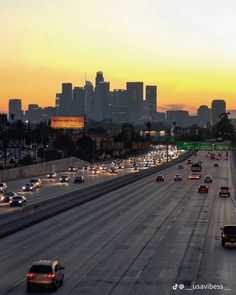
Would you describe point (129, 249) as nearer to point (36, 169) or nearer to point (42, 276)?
point (42, 276)

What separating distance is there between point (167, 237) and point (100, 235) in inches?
162

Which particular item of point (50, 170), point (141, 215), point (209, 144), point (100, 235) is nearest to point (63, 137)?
point (209, 144)

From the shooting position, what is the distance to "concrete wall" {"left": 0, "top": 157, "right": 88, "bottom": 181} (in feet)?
319

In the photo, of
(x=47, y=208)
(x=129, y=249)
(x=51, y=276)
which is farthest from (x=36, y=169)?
(x=51, y=276)

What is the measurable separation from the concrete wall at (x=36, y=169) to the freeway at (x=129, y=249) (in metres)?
36.2

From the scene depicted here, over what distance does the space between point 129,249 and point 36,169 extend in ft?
251

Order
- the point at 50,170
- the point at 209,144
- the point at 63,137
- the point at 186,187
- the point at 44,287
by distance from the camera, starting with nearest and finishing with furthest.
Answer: the point at 44,287, the point at 186,187, the point at 50,170, the point at 209,144, the point at 63,137

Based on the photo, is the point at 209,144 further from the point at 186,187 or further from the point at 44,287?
the point at 44,287

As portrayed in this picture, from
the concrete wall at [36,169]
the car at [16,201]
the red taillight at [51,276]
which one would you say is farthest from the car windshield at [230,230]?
the concrete wall at [36,169]

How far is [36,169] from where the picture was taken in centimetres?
11150

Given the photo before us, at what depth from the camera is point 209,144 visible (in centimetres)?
16662

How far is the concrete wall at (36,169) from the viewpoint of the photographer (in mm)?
97269

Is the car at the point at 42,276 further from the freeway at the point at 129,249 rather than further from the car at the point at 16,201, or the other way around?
the car at the point at 16,201

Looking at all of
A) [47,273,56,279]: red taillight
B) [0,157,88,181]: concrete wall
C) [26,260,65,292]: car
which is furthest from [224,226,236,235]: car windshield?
[0,157,88,181]: concrete wall
